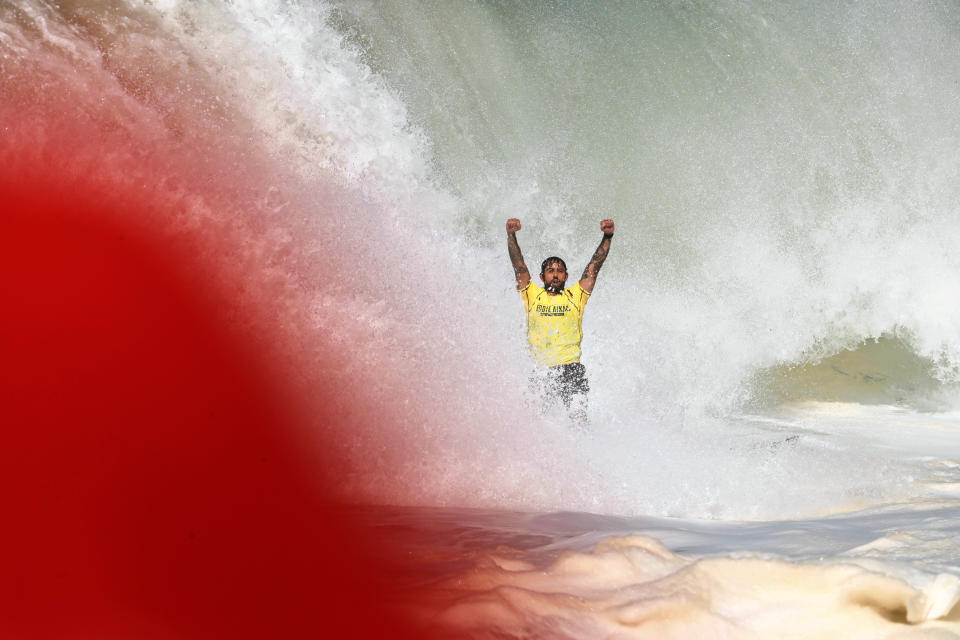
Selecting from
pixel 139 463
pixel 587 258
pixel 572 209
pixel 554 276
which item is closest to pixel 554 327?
pixel 554 276

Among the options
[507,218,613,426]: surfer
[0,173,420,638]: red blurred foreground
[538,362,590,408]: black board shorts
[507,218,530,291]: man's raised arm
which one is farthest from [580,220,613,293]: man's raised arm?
[0,173,420,638]: red blurred foreground

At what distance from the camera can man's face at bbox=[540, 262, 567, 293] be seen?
6.86 metres

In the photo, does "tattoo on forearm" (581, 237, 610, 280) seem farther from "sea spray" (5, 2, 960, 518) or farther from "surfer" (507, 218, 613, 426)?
"sea spray" (5, 2, 960, 518)

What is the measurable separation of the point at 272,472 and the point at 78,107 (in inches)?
144

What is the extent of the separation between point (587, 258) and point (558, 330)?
19.7 ft

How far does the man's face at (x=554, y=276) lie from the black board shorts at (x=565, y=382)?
2.11ft

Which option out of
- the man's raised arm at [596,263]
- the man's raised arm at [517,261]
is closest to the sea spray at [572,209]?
the man's raised arm at [517,261]

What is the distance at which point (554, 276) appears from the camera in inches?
270

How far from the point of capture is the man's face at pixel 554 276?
686 cm

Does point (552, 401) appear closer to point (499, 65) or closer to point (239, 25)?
point (239, 25)

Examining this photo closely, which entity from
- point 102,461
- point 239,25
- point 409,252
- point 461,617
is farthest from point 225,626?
point 239,25

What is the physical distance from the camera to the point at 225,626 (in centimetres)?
316

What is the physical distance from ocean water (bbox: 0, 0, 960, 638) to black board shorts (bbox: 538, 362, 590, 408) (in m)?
0.25

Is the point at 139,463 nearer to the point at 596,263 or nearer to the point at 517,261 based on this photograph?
the point at 517,261
